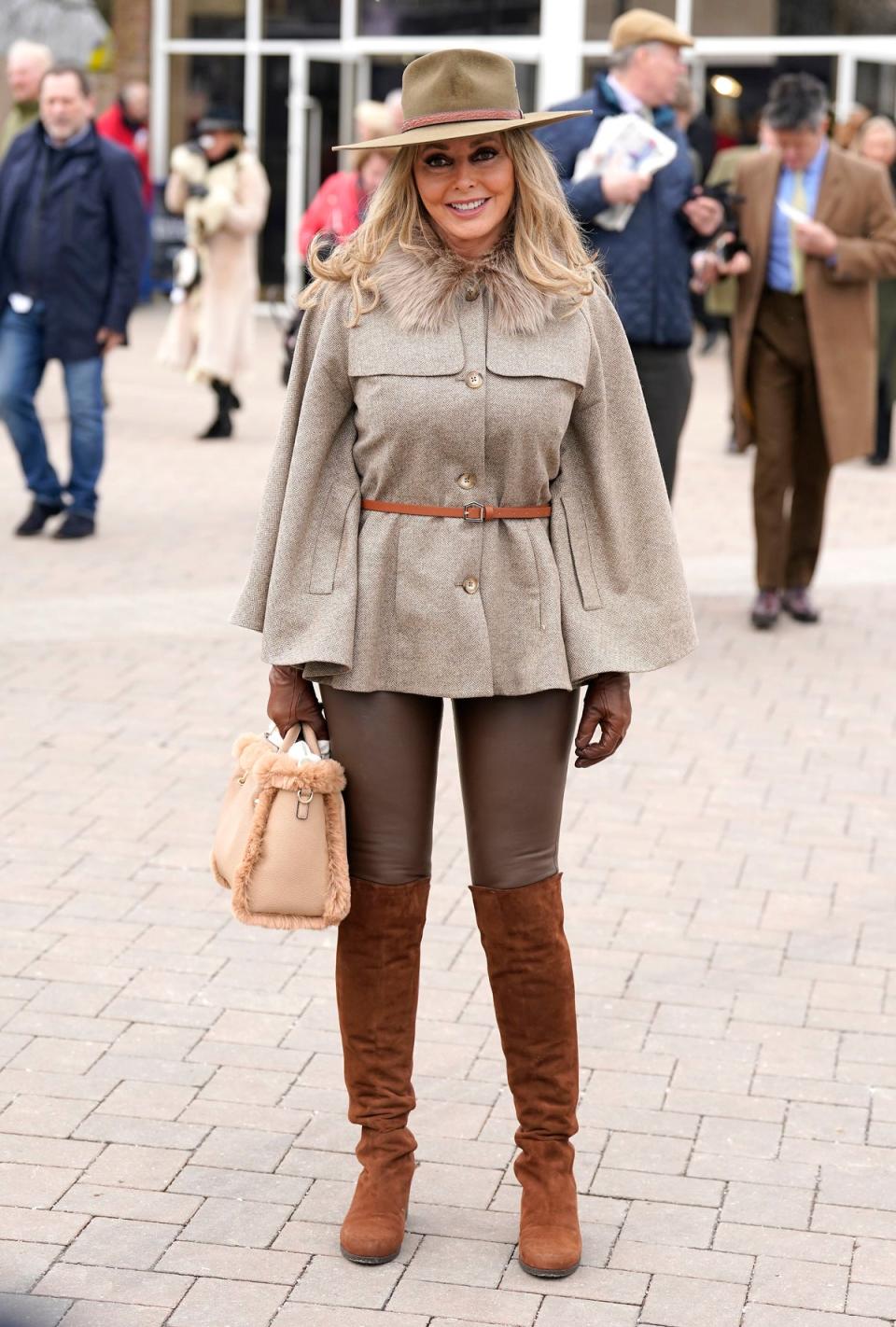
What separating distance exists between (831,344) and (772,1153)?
15.8 feet

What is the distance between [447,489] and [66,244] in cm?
649

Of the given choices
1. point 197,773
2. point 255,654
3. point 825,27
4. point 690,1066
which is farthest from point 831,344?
point 825,27

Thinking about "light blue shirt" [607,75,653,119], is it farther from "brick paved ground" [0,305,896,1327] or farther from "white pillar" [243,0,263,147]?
"white pillar" [243,0,263,147]

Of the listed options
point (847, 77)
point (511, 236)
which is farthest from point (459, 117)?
point (847, 77)

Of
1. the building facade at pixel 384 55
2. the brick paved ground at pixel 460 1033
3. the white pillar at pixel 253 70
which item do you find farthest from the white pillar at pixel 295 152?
the brick paved ground at pixel 460 1033

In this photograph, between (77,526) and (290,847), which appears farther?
(77,526)

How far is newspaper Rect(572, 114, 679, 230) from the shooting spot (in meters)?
7.16

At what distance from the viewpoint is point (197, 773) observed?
20.9ft

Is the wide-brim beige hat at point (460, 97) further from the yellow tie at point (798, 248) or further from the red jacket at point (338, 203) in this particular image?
the red jacket at point (338, 203)

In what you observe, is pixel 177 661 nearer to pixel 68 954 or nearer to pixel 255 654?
pixel 255 654

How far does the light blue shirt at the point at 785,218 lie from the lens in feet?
27.0

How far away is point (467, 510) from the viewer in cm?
345

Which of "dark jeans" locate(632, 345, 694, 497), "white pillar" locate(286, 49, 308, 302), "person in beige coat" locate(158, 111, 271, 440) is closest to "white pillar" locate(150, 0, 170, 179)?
"white pillar" locate(286, 49, 308, 302)

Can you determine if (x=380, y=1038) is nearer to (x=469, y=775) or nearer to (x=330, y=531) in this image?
(x=469, y=775)
